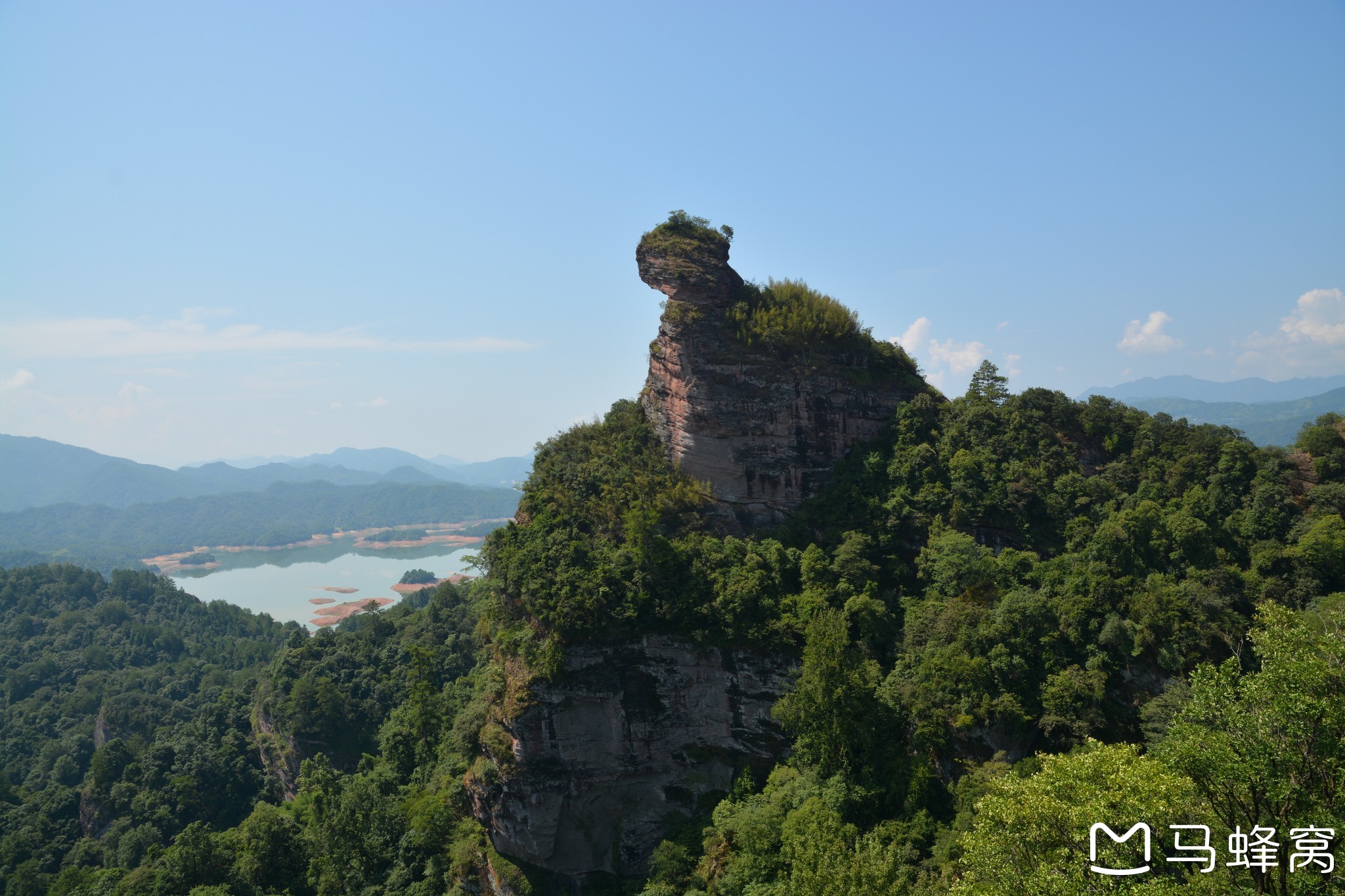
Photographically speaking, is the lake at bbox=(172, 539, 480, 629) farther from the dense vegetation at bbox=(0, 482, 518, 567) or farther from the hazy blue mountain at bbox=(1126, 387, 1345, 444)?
the hazy blue mountain at bbox=(1126, 387, 1345, 444)

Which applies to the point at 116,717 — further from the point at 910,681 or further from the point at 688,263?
the point at 910,681

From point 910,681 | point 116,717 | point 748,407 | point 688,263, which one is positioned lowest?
point 116,717

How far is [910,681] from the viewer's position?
67.1 ft

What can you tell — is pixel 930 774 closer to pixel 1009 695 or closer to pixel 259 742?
pixel 1009 695

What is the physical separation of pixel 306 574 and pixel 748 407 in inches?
4532

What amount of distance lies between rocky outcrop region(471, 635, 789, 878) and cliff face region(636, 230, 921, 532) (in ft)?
22.7

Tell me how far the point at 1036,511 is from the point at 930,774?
11685 millimetres

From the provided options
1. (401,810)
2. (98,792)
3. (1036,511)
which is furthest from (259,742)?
(1036,511)

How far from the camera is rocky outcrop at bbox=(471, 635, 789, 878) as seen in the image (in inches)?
955

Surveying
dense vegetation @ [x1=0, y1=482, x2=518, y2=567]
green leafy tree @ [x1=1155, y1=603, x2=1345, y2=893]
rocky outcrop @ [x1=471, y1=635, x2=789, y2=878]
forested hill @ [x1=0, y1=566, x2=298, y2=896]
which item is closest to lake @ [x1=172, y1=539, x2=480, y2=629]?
dense vegetation @ [x1=0, y1=482, x2=518, y2=567]

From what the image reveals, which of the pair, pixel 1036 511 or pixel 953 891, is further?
pixel 1036 511

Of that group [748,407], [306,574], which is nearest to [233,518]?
[306,574]

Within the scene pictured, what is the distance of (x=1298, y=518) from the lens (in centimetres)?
2075

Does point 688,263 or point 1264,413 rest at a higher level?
point 688,263
